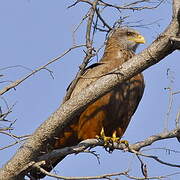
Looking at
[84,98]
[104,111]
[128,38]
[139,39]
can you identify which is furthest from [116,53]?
[84,98]

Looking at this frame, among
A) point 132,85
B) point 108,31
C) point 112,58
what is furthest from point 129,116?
point 108,31

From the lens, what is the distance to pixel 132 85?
22.6 ft

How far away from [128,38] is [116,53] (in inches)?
26.7

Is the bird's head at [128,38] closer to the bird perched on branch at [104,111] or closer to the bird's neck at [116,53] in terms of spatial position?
the bird's neck at [116,53]

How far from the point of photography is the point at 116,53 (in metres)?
7.56

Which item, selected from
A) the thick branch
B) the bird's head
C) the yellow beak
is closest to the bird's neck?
the bird's head

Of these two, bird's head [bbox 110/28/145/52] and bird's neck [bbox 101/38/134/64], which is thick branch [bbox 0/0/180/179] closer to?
bird's neck [bbox 101/38/134/64]

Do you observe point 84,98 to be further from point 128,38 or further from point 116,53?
point 128,38

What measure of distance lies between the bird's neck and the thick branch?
2.38 meters

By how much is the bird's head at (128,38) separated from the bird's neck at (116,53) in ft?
0.30

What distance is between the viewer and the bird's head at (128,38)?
26.4ft

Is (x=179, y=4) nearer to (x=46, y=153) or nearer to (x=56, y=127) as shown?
(x=56, y=127)

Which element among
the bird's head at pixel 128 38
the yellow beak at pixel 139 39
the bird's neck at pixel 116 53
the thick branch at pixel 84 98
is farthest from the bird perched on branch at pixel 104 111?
the thick branch at pixel 84 98

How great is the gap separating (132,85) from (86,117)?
2.66 feet
